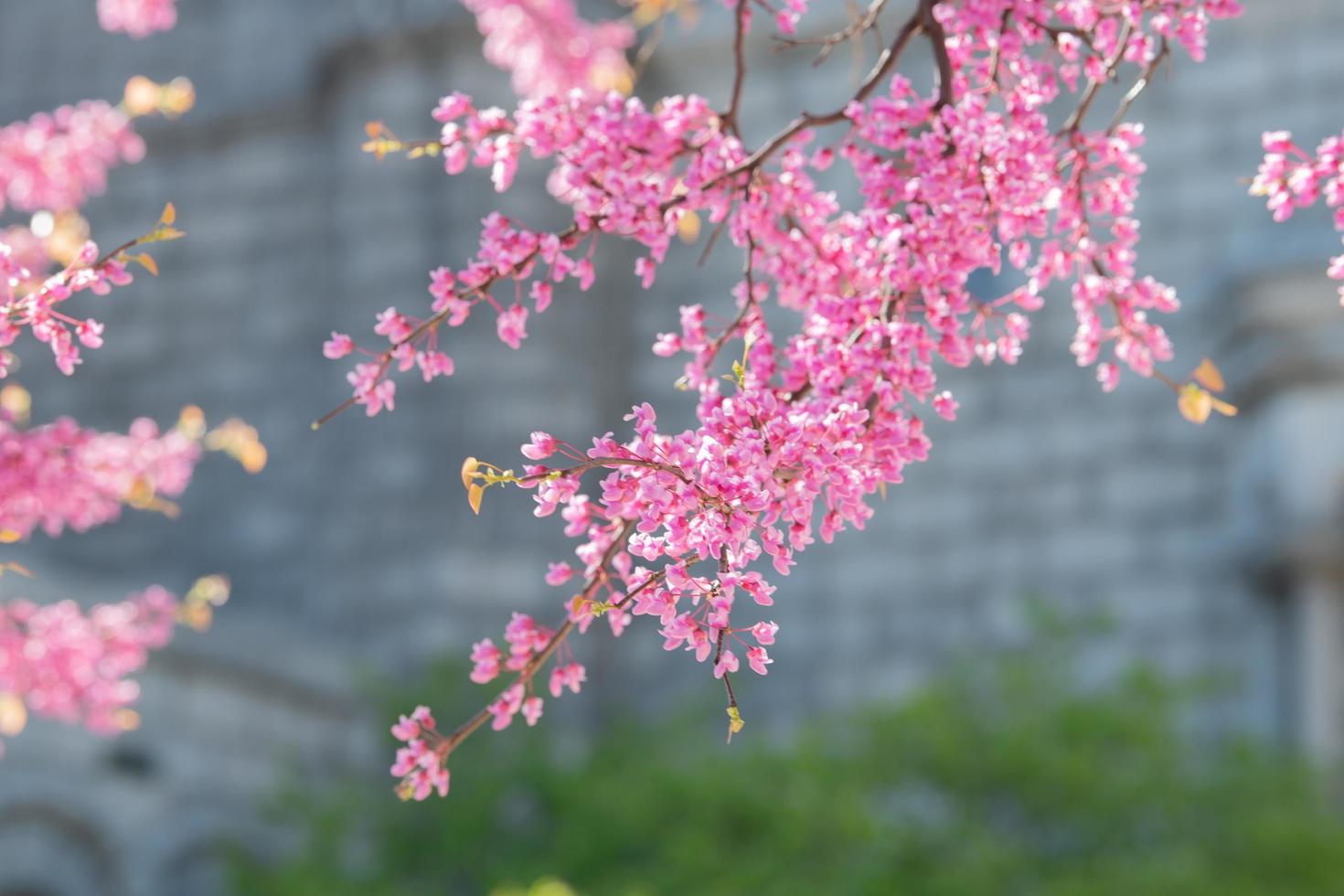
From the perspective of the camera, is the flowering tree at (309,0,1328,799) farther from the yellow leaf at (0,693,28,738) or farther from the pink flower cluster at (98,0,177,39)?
the pink flower cluster at (98,0,177,39)

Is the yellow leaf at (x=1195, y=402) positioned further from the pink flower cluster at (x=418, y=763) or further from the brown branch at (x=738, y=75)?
the pink flower cluster at (x=418, y=763)

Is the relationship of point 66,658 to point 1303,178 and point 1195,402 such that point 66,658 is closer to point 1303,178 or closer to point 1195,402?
point 1195,402

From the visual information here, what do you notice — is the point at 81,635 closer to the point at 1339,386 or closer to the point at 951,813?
the point at 951,813

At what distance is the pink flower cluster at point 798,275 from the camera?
3432 mm

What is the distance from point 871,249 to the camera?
13.6ft

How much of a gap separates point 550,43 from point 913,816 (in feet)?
14.0

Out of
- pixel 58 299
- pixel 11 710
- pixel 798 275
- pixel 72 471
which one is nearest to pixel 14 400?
pixel 72 471

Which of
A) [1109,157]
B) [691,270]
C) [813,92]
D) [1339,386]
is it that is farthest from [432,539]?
[1109,157]

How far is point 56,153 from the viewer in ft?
23.0

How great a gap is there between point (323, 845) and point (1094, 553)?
20.0ft

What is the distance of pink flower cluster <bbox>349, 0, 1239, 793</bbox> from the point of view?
3.43m

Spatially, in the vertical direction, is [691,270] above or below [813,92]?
below

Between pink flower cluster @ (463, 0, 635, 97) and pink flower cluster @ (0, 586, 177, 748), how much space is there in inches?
118

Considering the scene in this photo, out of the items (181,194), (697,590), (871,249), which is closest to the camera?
(697,590)
